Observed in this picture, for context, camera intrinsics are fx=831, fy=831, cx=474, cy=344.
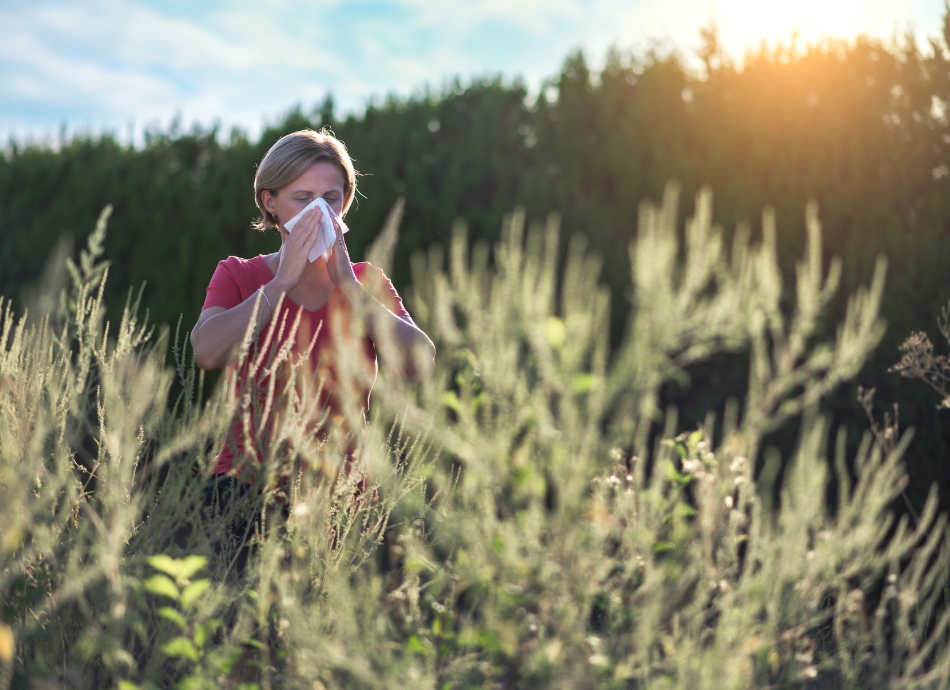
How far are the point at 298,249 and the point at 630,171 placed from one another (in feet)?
11.0

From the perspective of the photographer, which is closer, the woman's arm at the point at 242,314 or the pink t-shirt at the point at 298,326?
the woman's arm at the point at 242,314

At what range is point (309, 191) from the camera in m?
2.85

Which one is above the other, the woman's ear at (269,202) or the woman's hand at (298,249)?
the woman's ear at (269,202)

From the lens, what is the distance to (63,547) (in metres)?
2.36

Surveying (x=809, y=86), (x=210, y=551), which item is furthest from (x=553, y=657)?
(x=809, y=86)

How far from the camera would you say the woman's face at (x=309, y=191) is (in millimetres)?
2852

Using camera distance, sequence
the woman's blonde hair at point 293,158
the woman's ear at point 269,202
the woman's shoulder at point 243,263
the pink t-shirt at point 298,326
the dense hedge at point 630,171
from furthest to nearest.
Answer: the dense hedge at point 630,171, the woman's ear at point 269,202, the woman's blonde hair at point 293,158, the woman's shoulder at point 243,263, the pink t-shirt at point 298,326

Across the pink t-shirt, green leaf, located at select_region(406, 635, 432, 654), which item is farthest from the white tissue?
green leaf, located at select_region(406, 635, 432, 654)

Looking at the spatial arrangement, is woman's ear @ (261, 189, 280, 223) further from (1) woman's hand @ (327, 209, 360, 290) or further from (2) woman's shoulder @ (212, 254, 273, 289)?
(1) woman's hand @ (327, 209, 360, 290)

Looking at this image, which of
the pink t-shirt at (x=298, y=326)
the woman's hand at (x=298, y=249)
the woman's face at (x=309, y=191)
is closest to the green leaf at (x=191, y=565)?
the pink t-shirt at (x=298, y=326)

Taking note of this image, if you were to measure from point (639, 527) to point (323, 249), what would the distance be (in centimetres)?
142

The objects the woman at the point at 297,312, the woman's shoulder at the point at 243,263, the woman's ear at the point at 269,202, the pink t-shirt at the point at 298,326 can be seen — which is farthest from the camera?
the woman's ear at the point at 269,202

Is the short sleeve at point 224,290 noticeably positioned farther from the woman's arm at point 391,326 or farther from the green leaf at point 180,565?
the green leaf at point 180,565

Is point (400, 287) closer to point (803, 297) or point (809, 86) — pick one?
point (809, 86)
